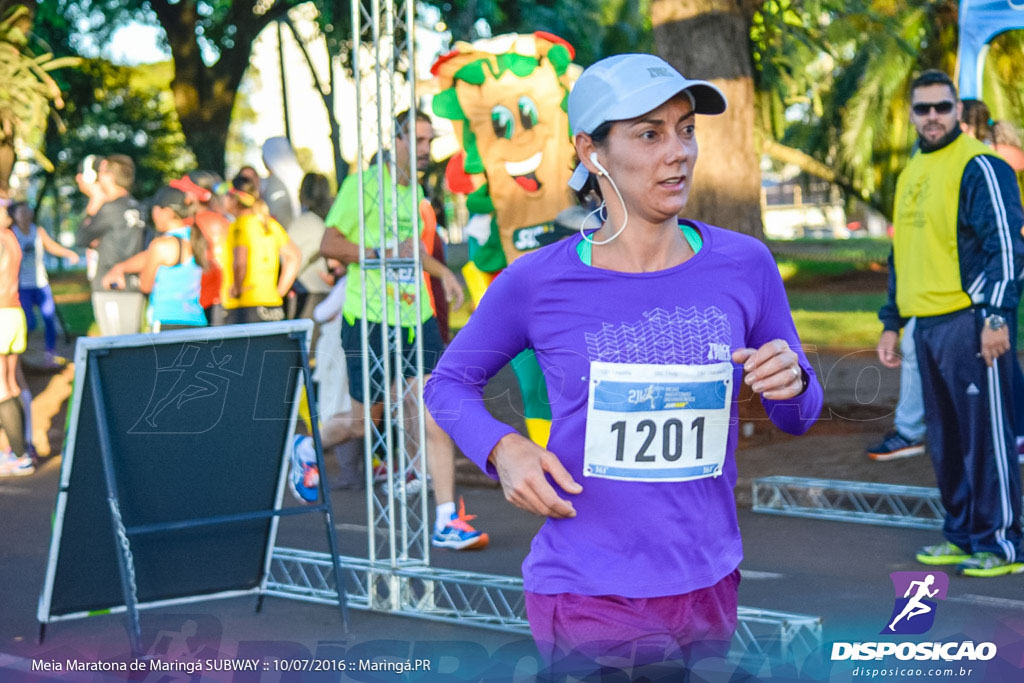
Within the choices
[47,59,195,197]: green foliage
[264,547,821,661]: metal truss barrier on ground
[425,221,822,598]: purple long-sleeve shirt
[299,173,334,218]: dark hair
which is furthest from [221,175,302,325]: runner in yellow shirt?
[47,59,195,197]: green foliage

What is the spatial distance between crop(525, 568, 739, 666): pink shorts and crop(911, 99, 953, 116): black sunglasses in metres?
3.89

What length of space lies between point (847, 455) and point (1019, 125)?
68.9 feet

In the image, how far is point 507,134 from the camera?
24.2ft

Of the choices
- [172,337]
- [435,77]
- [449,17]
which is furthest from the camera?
[449,17]

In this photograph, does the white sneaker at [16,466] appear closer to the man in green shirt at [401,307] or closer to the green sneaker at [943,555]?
the man in green shirt at [401,307]

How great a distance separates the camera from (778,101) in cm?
1753

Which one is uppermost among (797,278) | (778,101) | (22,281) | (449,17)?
(449,17)

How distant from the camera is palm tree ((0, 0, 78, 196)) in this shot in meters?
16.9

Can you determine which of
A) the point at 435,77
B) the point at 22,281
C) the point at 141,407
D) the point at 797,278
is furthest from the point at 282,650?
the point at 797,278

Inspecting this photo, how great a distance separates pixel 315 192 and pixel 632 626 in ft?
28.5

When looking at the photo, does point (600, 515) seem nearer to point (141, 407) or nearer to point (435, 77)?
point (141, 407)

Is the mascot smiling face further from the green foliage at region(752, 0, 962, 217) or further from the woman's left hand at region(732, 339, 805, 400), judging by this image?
the green foliage at region(752, 0, 962, 217)

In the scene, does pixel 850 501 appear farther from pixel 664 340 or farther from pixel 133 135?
pixel 133 135

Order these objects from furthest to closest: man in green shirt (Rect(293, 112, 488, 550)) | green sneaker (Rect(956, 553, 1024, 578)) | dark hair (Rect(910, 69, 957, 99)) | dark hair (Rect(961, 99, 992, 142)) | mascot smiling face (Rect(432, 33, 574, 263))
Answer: dark hair (Rect(961, 99, 992, 142)), mascot smiling face (Rect(432, 33, 574, 263)), man in green shirt (Rect(293, 112, 488, 550)), green sneaker (Rect(956, 553, 1024, 578)), dark hair (Rect(910, 69, 957, 99))
